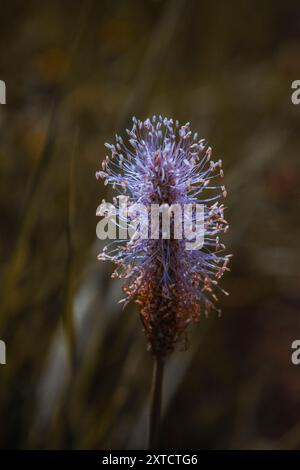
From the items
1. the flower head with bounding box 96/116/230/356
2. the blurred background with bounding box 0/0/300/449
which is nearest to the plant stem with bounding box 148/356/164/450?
the flower head with bounding box 96/116/230/356

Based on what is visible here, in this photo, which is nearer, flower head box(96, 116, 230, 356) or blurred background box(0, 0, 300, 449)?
flower head box(96, 116, 230, 356)

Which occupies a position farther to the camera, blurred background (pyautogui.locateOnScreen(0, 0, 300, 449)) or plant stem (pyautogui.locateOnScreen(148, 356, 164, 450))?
blurred background (pyautogui.locateOnScreen(0, 0, 300, 449))

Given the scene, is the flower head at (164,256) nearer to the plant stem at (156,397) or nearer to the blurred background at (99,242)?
the plant stem at (156,397)

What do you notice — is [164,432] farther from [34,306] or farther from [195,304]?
[195,304]

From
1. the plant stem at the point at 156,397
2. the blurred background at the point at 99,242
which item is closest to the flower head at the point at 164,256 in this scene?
the plant stem at the point at 156,397

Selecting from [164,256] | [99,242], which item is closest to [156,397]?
[164,256]

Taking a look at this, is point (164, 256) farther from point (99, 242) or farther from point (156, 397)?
point (99, 242)

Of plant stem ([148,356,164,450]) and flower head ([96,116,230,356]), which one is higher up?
flower head ([96,116,230,356])

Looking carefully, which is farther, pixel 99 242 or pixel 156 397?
pixel 99 242

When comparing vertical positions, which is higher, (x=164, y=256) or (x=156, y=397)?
(x=164, y=256)

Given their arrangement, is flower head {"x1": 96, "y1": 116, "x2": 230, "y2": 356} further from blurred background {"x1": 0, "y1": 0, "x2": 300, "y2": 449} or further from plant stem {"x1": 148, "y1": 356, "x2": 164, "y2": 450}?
blurred background {"x1": 0, "y1": 0, "x2": 300, "y2": 449}
